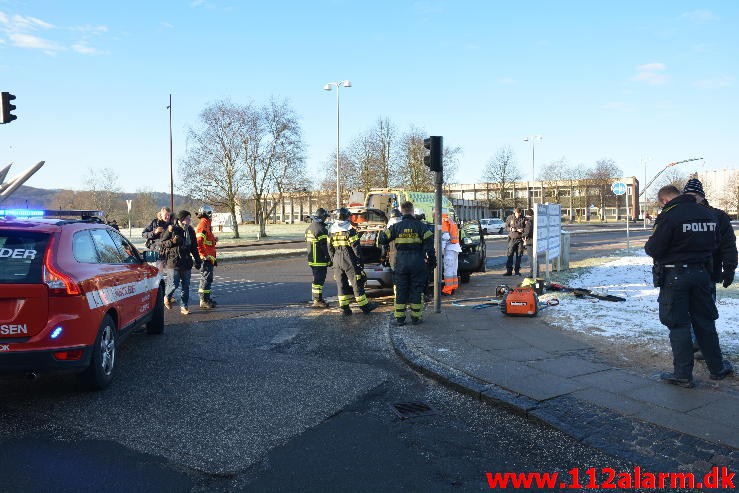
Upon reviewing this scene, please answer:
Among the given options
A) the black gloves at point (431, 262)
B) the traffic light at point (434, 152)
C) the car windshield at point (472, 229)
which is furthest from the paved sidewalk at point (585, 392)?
the car windshield at point (472, 229)

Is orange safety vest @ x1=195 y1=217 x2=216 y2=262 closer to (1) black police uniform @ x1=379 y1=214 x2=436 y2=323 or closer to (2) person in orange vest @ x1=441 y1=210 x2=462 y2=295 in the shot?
(1) black police uniform @ x1=379 y1=214 x2=436 y2=323

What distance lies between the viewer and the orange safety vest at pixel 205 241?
373 inches

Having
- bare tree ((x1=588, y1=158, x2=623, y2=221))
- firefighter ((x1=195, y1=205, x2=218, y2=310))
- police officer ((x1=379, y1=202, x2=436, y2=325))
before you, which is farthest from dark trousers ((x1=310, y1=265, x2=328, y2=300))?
bare tree ((x1=588, y1=158, x2=623, y2=221))

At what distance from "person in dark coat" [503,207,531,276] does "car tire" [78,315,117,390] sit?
35.0 ft

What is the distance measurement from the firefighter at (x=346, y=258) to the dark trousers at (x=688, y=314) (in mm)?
Result: 4878

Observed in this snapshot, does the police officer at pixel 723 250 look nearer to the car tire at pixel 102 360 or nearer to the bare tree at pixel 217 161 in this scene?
the car tire at pixel 102 360

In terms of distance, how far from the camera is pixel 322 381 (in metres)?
5.30

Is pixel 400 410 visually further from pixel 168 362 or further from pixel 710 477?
pixel 168 362

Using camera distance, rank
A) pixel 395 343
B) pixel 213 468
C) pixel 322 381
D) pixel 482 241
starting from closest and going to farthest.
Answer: pixel 213 468 < pixel 322 381 < pixel 395 343 < pixel 482 241

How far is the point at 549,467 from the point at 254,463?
1892mm

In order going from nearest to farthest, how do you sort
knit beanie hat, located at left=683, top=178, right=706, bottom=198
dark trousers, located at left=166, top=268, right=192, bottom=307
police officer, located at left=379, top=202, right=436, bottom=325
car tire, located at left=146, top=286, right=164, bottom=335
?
1. knit beanie hat, located at left=683, top=178, right=706, bottom=198
2. car tire, located at left=146, top=286, right=164, bottom=335
3. police officer, located at left=379, top=202, right=436, bottom=325
4. dark trousers, located at left=166, top=268, right=192, bottom=307

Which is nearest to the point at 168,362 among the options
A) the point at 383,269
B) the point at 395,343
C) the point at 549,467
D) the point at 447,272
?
the point at 395,343

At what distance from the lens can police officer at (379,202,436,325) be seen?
26.1 feet

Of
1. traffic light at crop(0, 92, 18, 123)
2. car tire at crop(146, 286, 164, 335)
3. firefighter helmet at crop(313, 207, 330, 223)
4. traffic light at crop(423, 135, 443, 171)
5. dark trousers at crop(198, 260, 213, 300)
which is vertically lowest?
car tire at crop(146, 286, 164, 335)
